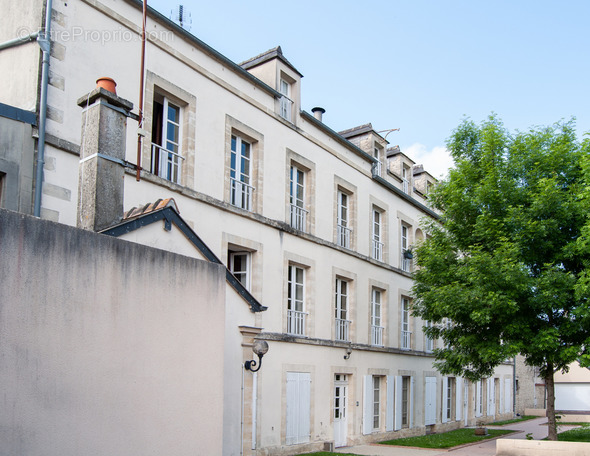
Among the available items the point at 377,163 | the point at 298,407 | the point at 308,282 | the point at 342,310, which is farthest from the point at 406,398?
the point at 377,163

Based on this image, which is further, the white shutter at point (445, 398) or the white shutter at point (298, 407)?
the white shutter at point (445, 398)

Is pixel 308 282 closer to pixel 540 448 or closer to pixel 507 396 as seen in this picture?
pixel 540 448

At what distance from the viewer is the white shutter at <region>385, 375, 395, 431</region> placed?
60.9 feet

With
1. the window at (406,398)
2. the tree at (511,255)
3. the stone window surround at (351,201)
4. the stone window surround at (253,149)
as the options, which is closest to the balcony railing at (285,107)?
the stone window surround at (253,149)

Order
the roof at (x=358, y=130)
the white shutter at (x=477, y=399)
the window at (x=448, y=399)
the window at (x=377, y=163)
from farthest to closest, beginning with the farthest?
the white shutter at (x=477, y=399), the window at (x=448, y=399), the roof at (x=358, y=130), the window at (x=377, y=163)

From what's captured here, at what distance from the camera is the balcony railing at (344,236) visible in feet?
57.0

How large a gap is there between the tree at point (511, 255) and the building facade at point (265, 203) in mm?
2643

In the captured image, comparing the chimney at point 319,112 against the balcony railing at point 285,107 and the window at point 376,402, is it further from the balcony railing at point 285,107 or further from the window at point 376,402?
the window at point 376,402

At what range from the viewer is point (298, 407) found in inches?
568

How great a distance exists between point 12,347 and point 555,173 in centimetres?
1280

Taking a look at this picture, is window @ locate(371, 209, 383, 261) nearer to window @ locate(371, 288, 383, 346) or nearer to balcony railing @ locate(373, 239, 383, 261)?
balcony railing @ locate(373, 239, 383, 261)

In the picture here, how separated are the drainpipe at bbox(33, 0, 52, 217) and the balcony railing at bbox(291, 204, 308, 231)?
719 centimetres

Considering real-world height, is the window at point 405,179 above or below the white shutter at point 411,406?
above

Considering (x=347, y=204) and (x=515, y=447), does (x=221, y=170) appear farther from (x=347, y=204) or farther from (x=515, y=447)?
(x=515, y=447)
